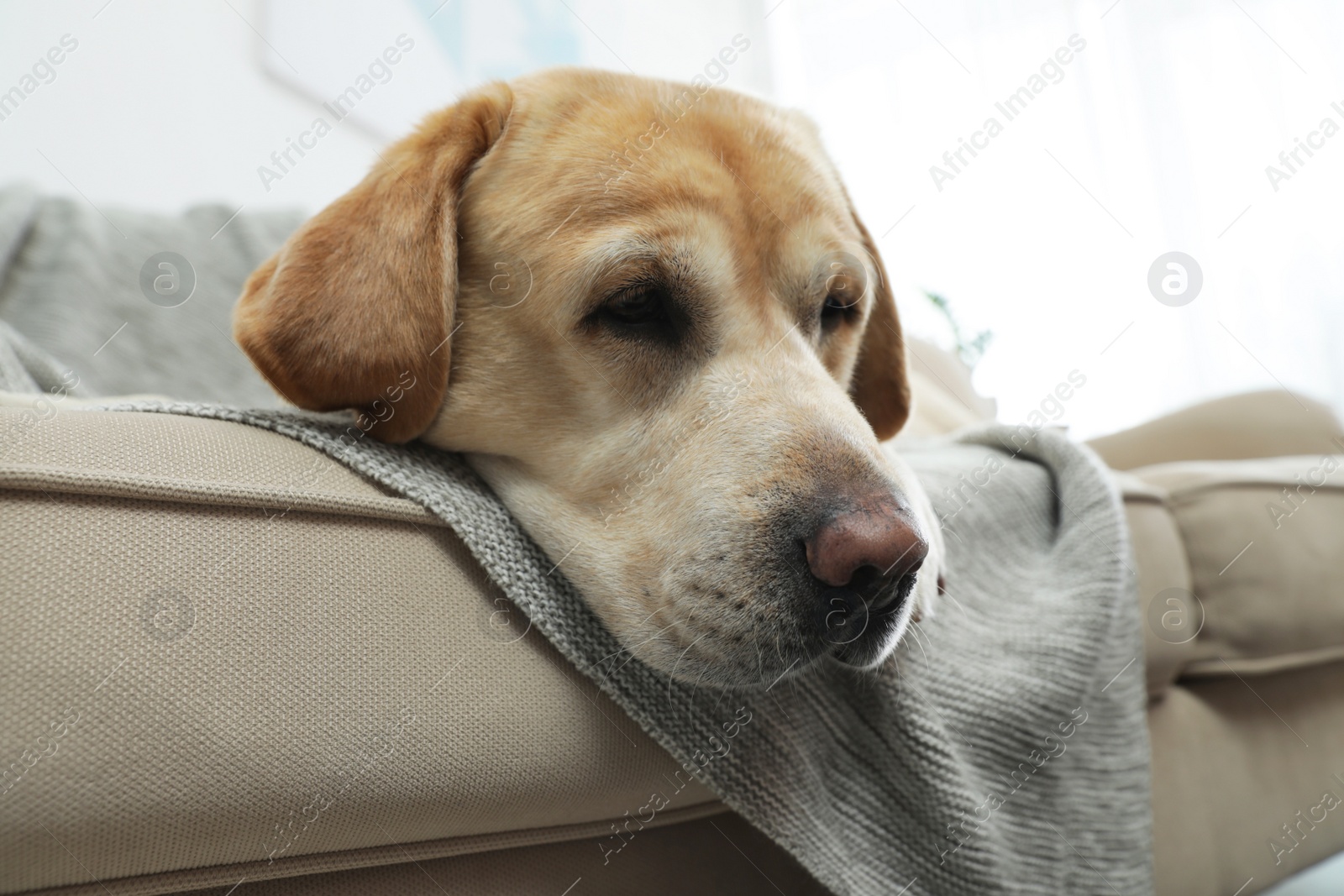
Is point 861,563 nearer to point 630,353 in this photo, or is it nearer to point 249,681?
point 630,353

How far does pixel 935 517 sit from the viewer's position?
4.32 ft

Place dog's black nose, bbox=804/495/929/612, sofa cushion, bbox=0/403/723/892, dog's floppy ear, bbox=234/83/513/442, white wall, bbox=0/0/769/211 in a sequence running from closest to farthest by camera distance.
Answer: sofa cushion, bbox=0/403/723/892
dog's black nose, bbox=804/495/929/612
dog's floppy ear, bbox=234/83/513/442
white wall, bbox=0/0/769/211

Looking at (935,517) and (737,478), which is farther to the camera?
(935,517)

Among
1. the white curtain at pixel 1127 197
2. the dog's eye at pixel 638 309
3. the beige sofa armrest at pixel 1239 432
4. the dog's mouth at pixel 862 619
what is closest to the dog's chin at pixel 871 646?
the dog's mouth at pixel 862 619

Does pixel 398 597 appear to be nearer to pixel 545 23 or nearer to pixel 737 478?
pixel 737 478

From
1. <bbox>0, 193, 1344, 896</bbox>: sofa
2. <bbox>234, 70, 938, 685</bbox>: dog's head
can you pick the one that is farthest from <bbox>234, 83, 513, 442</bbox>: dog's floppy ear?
<bbox>0, 193, 1344, 896</bbox>: sofa

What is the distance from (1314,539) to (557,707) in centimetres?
180

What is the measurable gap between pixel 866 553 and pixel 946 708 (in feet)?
1.36

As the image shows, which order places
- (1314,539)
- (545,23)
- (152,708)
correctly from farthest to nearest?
(545,23) < (1314,539) < (152,708)

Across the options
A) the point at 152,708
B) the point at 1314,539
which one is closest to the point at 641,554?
the point at 152,708

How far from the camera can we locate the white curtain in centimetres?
482

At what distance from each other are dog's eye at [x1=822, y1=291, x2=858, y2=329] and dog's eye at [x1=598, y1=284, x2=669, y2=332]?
0.34 m

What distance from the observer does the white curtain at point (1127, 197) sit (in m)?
4.82

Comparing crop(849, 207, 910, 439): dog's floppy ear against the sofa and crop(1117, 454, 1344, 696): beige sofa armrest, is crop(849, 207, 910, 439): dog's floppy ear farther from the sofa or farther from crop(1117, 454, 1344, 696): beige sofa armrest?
the sofa
